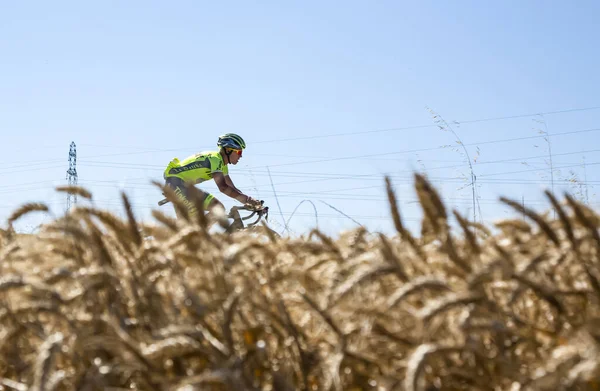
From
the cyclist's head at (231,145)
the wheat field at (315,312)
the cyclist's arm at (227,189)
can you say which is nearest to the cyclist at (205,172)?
the cyclist's arm at (227,189)

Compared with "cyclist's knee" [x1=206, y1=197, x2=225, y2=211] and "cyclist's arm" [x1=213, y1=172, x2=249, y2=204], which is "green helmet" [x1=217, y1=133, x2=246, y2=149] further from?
"cyclist's knee" [x1=206, y1=197, x2=225, y2=211]

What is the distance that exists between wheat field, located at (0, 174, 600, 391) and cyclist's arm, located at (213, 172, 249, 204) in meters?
9.29

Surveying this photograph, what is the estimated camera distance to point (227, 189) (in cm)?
1161

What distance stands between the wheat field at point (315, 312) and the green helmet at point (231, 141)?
32.7 ft

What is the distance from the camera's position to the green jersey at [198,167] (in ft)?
37.6

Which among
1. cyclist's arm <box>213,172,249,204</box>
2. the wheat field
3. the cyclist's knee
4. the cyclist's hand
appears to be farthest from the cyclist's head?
the wheat field

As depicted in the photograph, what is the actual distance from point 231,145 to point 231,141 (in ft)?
0.24

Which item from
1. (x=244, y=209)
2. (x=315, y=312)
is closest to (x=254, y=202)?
(x=244, y=209)

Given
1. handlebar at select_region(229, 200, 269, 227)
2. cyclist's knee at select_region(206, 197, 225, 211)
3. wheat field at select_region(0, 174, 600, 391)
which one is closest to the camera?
wheat field at select_region(0, 174, 600, 391)

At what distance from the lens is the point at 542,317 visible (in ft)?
6.34

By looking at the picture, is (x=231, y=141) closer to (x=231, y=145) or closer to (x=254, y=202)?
(x=231, y=145)

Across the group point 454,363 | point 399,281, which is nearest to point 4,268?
point 399,281

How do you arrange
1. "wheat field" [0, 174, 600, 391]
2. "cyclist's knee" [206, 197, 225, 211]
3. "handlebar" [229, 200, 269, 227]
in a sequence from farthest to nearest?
1. "handlebar" [229, 200, 269, 227]
2. "cyclist's knee" [206, 197, 225, 211]
3. "wheat field" [0, 174, 600, 391]

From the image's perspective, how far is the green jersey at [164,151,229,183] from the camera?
1146 centimetres
